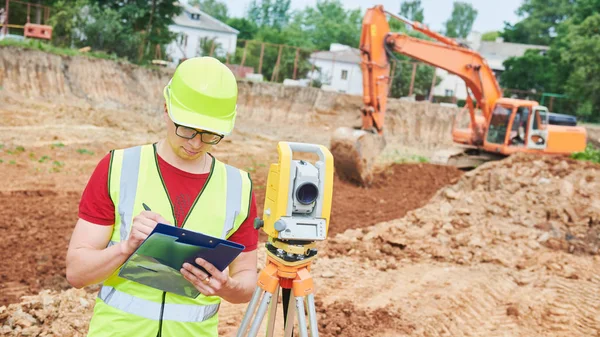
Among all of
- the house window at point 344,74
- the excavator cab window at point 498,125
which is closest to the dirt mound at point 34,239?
the excavator cab window at point 498,125

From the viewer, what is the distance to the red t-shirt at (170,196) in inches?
70.8

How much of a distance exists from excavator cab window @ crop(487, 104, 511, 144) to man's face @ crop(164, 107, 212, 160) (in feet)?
42.8

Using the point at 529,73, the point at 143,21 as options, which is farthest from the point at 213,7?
the point at 143,21

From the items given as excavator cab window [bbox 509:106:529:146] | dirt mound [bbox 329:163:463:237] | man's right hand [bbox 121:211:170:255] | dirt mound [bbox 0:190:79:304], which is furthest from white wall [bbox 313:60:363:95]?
man's right hand [bbox 121:211:170:255]

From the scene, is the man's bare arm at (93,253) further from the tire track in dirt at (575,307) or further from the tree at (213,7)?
the tree at (213,7)

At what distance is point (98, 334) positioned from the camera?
1.82m

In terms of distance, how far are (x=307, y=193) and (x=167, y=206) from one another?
1.87 feet

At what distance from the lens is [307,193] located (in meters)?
2.26

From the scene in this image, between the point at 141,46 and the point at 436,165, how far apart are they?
12.3 meters

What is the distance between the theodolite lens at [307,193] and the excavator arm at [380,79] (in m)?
9.71

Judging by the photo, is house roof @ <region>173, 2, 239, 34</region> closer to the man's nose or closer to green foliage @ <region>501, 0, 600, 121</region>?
green foliage @ <region>501, 0, 600, 121</region>

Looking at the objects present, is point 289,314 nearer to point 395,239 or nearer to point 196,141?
point 196,141

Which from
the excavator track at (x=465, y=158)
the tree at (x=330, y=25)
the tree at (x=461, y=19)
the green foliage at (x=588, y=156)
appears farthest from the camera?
the tree at (x=461, y=19)

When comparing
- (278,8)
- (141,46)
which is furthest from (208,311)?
(278,8)
